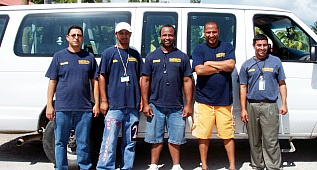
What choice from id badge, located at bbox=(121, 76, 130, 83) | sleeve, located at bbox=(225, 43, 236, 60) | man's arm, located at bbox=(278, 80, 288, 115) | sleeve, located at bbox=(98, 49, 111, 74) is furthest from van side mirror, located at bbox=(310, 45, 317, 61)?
sleeve, located at bbox=(98, 49, 111, 74)

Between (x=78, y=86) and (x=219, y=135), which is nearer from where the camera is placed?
(x=78, y=86)

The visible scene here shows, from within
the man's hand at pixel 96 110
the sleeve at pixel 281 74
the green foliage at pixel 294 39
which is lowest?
the man's hand at pixel 96 110

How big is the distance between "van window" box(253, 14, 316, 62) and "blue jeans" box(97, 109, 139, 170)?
6.72 ft

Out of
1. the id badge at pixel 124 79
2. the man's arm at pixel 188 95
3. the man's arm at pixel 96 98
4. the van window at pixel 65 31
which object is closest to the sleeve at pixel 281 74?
the man's arm at pixel 188 95

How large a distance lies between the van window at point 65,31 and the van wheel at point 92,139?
35.5 inches

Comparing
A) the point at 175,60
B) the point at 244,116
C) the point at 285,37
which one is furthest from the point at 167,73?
the point at 285,37

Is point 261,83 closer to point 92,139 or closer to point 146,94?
point 146,94

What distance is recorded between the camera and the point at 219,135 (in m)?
4.31

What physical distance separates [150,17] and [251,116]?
179 cm

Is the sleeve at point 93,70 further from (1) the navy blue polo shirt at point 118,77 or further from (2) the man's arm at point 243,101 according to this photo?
(2) the man's arm at point 243,101

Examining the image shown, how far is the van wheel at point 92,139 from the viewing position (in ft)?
14.4

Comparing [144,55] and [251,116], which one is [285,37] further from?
[144,55]

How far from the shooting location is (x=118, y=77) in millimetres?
4023

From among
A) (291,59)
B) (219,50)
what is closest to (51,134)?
(219,50)
